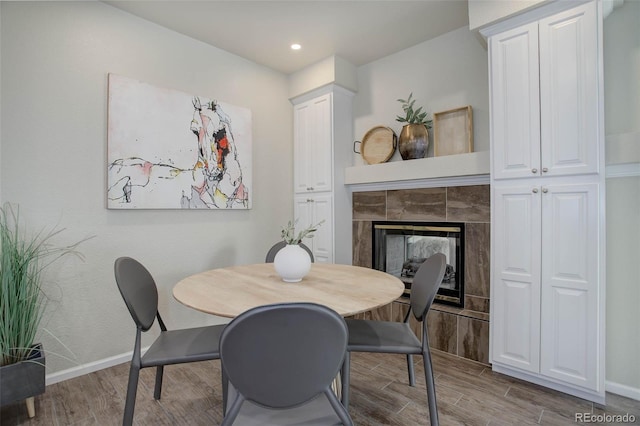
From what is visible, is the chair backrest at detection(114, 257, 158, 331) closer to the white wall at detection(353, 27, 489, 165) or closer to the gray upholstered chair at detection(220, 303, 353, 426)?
the gray upholstered chair at detection(220, 303, 353, 426)

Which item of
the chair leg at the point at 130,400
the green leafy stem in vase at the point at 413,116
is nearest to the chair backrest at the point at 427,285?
the chair leg at the point at 130,400

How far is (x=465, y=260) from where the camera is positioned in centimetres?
259

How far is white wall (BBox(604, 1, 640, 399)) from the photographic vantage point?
1.95m

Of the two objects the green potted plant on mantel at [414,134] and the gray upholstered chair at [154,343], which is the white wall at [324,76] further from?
the gray upholstered chair at [154,343]

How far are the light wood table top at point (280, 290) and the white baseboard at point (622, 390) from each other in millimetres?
1604

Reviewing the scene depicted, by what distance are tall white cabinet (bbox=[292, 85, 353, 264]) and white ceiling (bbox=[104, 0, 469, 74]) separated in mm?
490

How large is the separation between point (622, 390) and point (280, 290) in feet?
7.39

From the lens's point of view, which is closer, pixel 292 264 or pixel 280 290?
pixel 280 290

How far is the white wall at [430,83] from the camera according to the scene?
2664 mm

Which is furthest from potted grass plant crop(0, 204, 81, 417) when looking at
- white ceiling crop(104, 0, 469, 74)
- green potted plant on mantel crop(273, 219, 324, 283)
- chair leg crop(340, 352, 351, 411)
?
white ceiling crop(104, 0, 469, 74)

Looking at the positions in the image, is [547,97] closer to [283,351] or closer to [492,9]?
[492,9]

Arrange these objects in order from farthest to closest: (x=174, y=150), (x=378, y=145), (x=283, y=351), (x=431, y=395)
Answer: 1. (x=378, y=145)
2. (x=174, y=150)
3. (x=431, y=395)
4. (x=283, y=351)

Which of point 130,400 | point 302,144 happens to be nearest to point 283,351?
point 130,400

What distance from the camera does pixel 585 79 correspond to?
1875 mm
